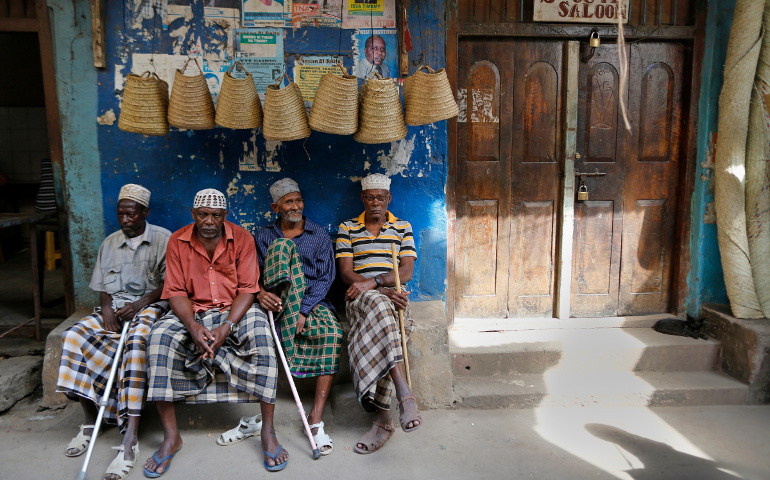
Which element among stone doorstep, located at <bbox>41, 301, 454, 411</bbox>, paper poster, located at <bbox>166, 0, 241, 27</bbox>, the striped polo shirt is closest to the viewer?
stone doorstep, located at <bbox>41, 301, 454, 411</bbox>

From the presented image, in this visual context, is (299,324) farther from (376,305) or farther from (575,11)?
(575,11)

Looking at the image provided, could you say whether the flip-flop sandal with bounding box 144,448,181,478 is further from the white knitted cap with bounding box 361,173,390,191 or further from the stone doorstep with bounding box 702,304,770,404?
the stone doorstep with bounding box 702,304,770,404

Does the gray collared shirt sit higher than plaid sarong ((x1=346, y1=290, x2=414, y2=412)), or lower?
higher

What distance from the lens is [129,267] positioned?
10.2 ft

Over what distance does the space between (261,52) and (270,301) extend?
5.70 feet

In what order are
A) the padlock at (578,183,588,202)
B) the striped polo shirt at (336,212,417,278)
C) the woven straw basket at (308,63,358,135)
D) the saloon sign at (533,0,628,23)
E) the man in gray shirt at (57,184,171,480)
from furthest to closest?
the padlock at (578,183,588,202), the saloon sign at (533,0,628,23), the striped polo shirt at (336,212,417,278), the woven straw basket at (308,63,358,135), the man in gray shirt at (57,184,171,480)

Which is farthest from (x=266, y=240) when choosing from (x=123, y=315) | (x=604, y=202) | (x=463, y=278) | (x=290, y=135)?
(x=604, y=202)

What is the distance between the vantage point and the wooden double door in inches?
147

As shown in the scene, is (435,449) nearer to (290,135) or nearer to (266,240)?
(266,240)

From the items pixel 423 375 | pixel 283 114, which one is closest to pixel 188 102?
pixel 283 114

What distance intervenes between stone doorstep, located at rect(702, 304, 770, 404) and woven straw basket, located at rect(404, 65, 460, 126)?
2.45m

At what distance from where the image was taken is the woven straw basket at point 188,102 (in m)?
3.03

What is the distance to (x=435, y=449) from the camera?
2773 mm

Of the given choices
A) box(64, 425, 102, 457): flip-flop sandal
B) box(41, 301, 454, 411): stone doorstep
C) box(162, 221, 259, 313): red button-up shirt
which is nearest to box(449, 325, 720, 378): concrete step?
box(41, 301, 454, 411): stone doorstep
